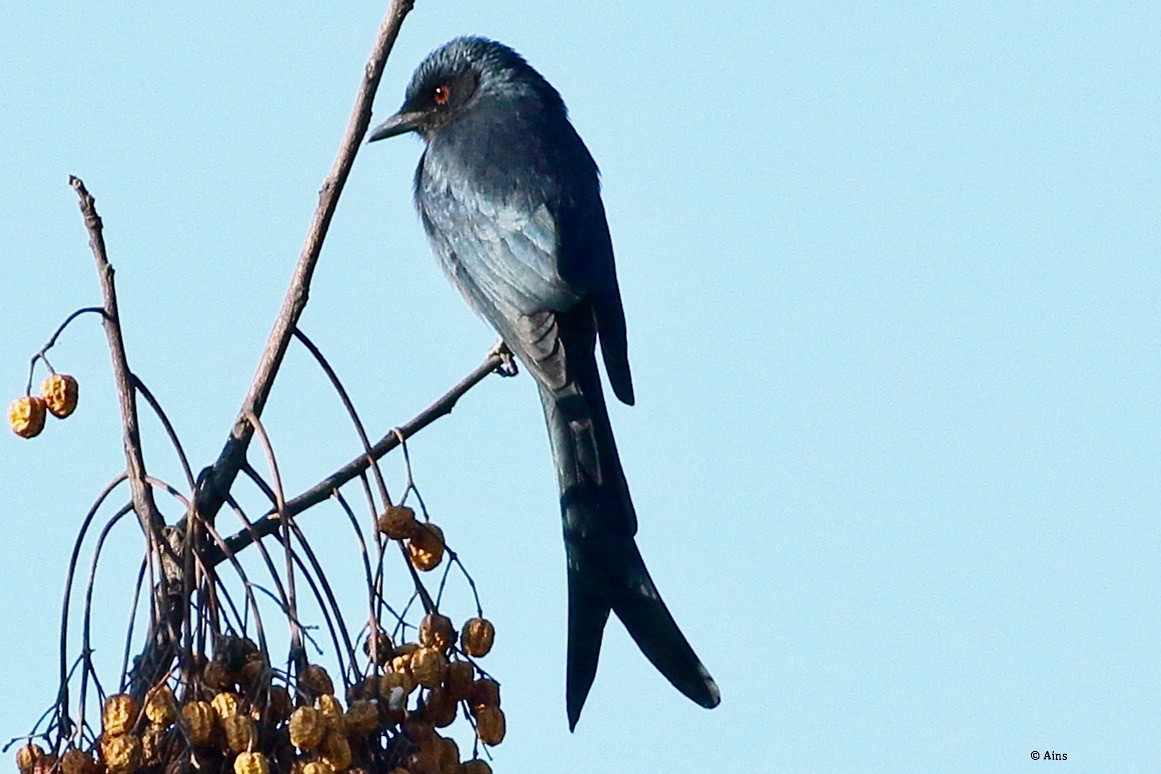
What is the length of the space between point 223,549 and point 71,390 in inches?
17.9

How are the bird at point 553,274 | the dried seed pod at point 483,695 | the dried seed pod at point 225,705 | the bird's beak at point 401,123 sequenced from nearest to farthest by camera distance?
1. the dried seed pod at point 225,705
2. the dried seed pod at point 483,695
3. the bird at point 553,274
4. the bird's beak at point 401,123

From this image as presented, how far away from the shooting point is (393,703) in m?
2.75

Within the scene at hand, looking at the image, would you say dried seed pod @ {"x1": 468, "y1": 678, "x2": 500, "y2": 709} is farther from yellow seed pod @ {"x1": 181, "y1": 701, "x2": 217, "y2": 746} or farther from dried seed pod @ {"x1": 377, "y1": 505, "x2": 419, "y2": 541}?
yellow seed pod @ {"x1": 181, "y1": 701, "x2": 217, "y2": 746}

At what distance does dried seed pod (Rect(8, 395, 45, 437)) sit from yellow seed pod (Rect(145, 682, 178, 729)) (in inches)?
24.8

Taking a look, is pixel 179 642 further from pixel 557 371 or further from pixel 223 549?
pixel 557 371

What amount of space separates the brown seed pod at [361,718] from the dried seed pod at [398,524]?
44 centimetres

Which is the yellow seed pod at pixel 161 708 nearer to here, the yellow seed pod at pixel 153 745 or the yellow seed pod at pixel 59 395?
the yellow seed pod at pixel 153 745

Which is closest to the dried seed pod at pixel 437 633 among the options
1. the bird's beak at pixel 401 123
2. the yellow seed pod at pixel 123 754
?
the yellow seed pod at pixel 123 754

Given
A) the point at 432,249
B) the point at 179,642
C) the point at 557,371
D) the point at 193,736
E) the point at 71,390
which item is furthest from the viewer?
the point at 432,249

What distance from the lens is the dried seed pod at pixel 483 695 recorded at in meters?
2.96

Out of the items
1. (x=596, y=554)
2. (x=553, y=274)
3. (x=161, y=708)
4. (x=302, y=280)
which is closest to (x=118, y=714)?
(x=161, y=708)

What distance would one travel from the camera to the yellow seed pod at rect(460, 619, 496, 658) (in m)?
3.04

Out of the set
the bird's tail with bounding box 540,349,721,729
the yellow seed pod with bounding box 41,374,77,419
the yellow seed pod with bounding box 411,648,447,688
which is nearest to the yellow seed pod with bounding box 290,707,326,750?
the yellow seed pod with bounding box 411,648,447,688

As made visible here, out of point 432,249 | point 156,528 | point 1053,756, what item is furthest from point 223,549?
point 1053,756
